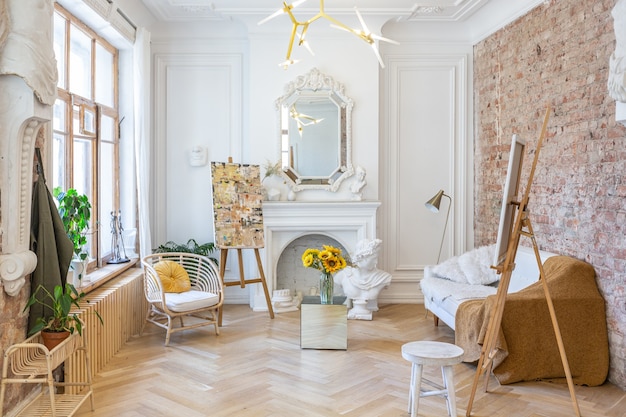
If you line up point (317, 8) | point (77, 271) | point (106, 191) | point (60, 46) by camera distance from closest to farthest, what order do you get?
point (77, 271) < point (60, 46) < point (106, 191) < point (317, 8)

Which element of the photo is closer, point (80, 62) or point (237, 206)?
point (80, 62)

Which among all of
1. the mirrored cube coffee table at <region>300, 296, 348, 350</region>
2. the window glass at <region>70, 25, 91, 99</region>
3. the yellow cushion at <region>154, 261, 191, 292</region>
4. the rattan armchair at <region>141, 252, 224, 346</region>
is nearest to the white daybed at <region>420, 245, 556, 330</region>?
the mirrored cube coffee table at <region>300, 296, 348, 350</region>

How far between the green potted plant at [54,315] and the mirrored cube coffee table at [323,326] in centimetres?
206

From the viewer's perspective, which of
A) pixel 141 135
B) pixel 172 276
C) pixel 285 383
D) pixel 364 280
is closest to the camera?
pixel 285 383

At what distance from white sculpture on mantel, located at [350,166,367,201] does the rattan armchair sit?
1.83m

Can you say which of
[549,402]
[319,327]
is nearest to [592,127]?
[549,402]

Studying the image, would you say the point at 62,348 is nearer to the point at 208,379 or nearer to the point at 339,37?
the point at 208,379

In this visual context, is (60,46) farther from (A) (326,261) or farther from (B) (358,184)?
(B) (358,184)

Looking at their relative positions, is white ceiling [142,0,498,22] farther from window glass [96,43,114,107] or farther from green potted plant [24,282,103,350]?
green potted plant [24,282,103,350]

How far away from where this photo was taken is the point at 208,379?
4.45 m

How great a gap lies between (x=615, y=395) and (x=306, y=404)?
2117 millimetres

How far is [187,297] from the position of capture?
5523 mm

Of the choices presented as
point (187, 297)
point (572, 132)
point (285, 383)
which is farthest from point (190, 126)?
point (572, 132)

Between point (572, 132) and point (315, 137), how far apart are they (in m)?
2.95
